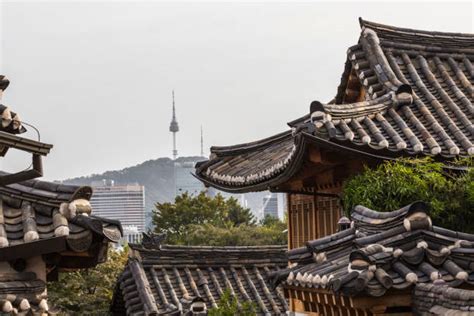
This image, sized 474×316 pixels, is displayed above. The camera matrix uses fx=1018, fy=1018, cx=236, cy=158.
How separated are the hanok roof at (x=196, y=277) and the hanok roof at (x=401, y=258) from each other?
10424mm

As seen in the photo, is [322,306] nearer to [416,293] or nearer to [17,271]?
[416,293]

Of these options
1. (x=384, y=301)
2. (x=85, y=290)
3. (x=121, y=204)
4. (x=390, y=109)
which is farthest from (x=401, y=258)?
(x=121, y=204)

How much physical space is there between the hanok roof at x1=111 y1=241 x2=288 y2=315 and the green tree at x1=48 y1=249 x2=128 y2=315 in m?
3.01

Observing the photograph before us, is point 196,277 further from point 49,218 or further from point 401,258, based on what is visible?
point 401,258

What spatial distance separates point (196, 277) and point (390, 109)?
28.2ft

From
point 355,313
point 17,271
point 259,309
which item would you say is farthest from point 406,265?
point 259,309

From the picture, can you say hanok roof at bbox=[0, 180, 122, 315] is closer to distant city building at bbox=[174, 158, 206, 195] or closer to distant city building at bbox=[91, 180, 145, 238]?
distant city building at bbox=[91, 180, 145, 238]

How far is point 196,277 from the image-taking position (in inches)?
854

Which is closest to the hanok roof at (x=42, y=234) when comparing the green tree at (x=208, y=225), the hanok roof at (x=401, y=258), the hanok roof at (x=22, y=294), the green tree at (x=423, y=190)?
the hanok roof at (x=22, y=294)

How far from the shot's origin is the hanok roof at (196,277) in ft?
67.8

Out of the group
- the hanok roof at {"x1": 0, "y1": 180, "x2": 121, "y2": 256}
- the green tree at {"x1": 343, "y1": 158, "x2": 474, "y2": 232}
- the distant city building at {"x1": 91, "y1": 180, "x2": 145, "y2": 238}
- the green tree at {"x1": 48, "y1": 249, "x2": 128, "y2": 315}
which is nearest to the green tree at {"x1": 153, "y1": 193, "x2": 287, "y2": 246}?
the green tree at {"x1": 48, "y1": 249, "x2": 128, "y2": 315}

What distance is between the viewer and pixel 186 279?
2159 cm

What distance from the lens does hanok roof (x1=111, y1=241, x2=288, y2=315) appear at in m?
20.7

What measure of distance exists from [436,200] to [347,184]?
164cm
